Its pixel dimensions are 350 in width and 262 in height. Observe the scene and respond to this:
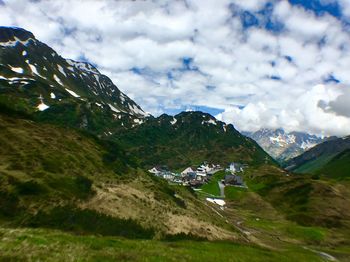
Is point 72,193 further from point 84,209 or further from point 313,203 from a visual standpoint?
point 313,203

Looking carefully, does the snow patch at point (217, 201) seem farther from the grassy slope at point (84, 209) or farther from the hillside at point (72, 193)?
the hillside at point (72, 193)

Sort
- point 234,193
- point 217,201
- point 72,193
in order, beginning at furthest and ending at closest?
point 234,193
point 217,201
point 72,193

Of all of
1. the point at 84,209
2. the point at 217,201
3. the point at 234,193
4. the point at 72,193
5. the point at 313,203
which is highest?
the point at 234,193

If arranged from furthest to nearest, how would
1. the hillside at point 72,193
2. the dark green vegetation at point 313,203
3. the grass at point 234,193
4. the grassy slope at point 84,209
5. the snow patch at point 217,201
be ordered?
the grass at point 234,193, the snow patch at point 217,201, the dark green vegetation at point 313,203, the hillside at point 72,193, the grassy slope at point 84,209

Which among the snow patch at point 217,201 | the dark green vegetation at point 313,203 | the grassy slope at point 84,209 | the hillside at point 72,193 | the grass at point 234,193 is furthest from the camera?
the grass at point 234,193

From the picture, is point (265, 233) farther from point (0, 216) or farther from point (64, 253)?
point (64, 253)

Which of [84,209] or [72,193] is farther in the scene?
[72,193]

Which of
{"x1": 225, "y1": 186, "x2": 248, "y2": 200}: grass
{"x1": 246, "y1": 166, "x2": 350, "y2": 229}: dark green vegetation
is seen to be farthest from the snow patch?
{"x1": 246, "y1": 166, "x2": 350, "y2": 229}: dark green vegetation

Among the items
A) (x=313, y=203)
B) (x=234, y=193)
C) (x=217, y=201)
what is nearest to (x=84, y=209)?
(x=217, y=201)

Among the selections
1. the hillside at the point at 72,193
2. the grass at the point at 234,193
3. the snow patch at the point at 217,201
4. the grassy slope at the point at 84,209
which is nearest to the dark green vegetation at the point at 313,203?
the grass at the point at 234,193

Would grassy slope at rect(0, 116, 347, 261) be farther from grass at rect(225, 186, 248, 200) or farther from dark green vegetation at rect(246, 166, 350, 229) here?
grass at rect(225, 186, 248, 200)

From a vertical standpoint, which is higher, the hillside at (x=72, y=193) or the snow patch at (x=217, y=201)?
the snow patch at (x=217, y=201)

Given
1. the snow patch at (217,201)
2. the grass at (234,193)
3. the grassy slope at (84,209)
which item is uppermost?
the grass at (234,193)

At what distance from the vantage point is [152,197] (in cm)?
8450
